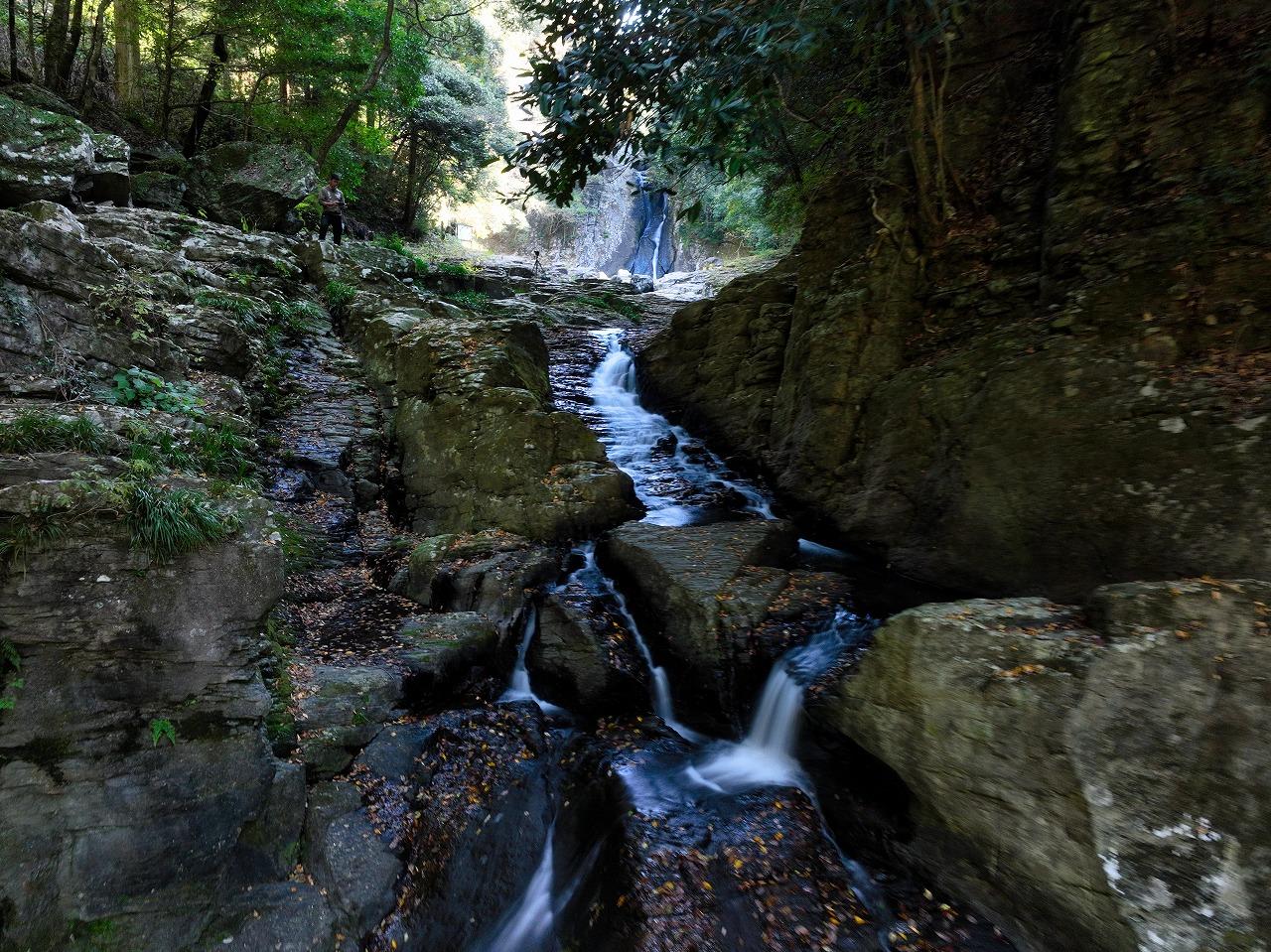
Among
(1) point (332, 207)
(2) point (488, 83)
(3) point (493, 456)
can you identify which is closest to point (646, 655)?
(3) point (493, 456)

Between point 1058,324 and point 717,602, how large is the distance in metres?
4.44

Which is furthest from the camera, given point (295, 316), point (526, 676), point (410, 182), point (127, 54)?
point (410, 182)

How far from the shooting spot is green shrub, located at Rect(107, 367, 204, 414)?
19.2 feet

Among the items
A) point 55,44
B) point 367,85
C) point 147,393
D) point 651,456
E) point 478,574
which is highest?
point 367,85

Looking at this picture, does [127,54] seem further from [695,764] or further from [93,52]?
[695,764]

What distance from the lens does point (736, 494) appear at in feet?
29.1

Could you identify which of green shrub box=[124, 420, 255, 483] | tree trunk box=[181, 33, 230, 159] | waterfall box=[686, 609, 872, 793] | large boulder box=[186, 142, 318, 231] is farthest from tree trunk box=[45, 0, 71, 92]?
waterfall box=[686, 609, 872, 793]

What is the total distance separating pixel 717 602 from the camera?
5.64 meters

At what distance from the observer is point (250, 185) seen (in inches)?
572

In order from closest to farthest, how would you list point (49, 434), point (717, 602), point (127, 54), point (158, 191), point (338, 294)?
point (49, 434) < point (717, 602) < point (338, 294) < point (158, 191) < point (127, 54)

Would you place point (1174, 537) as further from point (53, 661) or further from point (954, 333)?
point (53, 661)

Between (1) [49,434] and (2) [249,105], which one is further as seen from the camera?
(2) [249,105]

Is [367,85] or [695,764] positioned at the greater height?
[367,85]

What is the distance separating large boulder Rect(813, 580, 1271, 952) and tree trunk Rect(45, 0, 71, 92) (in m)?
20.8
